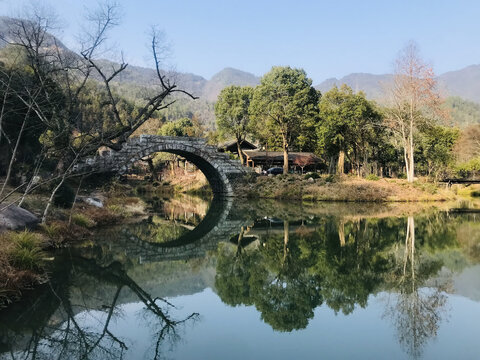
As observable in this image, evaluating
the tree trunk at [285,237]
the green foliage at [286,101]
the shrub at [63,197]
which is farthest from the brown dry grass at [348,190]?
the shrub at [63,197]

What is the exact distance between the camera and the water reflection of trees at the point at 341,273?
727 cm

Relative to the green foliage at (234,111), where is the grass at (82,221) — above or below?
below

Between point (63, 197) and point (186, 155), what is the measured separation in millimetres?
18545

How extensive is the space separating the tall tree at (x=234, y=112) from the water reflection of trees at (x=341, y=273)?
33821 millimetres

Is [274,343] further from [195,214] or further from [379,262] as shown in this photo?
[195,214]

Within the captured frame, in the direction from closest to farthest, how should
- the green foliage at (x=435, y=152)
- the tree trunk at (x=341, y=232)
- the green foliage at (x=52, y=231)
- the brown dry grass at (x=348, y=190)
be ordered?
Answer: 1. the green foliage at (x=52, y=231)
2. the tree trunk at (x=341, y=232)
3. the brown dry grass at (x=348, y=190)
4. the green foliage at (x=435, y=152)

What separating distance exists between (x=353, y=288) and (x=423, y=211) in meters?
18.4

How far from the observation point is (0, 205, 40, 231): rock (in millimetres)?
10570

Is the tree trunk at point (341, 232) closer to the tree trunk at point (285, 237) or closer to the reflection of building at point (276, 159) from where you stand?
the tree trunk at point (285, 237)

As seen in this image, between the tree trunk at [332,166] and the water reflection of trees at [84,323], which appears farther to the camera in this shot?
the tree trunk at [332,166]

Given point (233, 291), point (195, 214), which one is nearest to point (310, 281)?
point (233, 291)

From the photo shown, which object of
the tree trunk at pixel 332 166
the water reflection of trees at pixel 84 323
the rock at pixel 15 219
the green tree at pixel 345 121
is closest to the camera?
the water reflection of trees at pixel 84 323

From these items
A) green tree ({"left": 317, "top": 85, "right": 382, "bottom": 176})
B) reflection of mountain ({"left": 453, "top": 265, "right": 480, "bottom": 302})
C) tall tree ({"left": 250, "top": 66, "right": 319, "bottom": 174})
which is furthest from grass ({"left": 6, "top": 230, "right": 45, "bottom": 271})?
green tree ({"left": 317, "top": 85, "right": 382, "bottom": 176})

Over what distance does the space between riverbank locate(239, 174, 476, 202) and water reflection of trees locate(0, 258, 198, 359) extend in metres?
25.8
